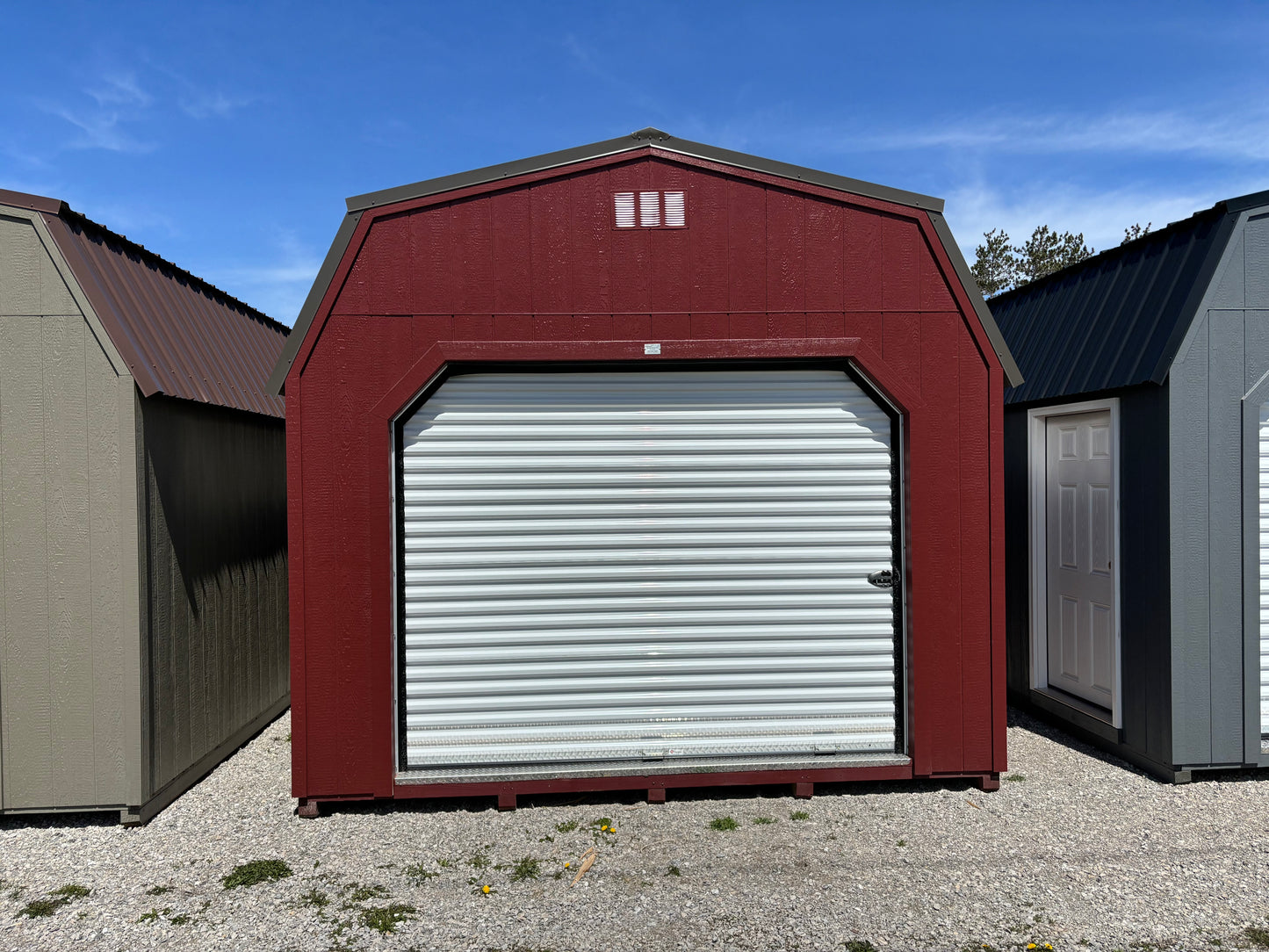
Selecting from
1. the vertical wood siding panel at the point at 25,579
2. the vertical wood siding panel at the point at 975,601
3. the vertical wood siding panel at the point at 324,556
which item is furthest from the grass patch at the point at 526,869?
the vertical wood siding panel at the point at 25,579

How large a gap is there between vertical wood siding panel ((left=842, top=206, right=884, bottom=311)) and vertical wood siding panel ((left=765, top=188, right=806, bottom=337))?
0.92ft

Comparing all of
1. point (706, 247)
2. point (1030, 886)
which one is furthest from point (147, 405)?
point (1030, 886)

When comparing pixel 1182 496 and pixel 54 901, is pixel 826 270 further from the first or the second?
pixel 54 901

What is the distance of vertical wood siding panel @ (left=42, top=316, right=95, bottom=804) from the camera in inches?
170

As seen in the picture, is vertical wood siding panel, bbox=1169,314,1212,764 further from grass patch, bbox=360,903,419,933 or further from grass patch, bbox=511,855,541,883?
grass patch, bbox=360,903,419,933

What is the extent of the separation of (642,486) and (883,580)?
5.60 ft

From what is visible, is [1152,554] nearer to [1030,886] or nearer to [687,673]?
[1030,886]

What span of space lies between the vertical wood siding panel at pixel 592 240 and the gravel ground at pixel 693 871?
322 centimetres

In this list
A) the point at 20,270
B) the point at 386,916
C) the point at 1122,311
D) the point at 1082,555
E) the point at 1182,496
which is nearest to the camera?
the point at 386,916

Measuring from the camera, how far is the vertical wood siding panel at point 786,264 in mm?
4621

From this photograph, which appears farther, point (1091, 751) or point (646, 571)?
point (1091, 751)

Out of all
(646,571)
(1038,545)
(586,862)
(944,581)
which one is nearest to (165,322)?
(646,571)

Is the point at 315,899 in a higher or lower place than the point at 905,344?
lower

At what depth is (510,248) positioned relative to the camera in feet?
14.9
